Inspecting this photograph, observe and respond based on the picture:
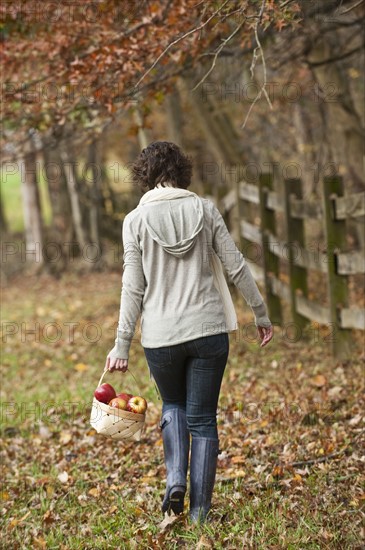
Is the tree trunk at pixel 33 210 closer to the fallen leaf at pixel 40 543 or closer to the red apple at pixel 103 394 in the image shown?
the fallen leaf at pixel 40 543

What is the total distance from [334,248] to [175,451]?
A: 3.93m

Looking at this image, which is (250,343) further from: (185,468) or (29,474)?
(185,468)

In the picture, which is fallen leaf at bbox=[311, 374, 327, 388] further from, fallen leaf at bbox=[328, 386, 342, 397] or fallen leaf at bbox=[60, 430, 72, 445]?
fallen leaf at bbox=[60, 430, 72, 445]

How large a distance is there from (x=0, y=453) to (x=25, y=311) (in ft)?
30.9

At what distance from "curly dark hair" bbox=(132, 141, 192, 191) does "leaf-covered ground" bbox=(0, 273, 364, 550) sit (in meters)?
1.94

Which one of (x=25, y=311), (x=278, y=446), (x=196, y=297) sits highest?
(x=196, y=297)

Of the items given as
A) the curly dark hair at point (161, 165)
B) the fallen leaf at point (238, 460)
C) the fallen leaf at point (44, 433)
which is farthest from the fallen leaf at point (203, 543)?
the fallen leaf at point (44, 433)

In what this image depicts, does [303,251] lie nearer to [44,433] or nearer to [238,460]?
[44,433]

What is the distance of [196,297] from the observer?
4332 millimetres

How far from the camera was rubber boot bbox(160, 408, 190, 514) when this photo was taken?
4.49 metres

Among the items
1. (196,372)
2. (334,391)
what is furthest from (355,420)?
(196,372)

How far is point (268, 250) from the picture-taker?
409 inches

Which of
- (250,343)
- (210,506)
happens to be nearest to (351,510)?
(210,506)

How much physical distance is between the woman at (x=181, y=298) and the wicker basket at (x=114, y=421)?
224 mm
